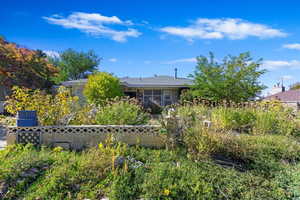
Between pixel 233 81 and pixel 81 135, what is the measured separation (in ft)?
34.3

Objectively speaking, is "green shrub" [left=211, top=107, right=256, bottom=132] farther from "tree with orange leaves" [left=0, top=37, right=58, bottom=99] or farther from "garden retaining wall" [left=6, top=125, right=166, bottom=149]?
"tree with orange leaves" [left=0, top=37, right=58, bottom=99]

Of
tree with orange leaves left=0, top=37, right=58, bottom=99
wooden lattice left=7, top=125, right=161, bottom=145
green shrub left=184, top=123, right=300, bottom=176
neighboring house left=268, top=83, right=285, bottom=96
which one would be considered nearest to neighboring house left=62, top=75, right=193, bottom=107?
tree with orange leaves left=0, top=37, right=58, bottom=99

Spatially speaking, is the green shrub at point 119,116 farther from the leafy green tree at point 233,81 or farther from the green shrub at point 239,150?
the leafy green tree at point 233,81

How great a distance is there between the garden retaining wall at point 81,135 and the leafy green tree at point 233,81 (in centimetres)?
829

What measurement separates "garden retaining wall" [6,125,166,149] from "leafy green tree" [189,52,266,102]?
27.2 ft

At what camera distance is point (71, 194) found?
3070mm

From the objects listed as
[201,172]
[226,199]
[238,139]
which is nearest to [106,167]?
[201,172]

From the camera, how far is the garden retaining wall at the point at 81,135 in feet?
16.1

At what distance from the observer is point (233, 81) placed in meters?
12.3

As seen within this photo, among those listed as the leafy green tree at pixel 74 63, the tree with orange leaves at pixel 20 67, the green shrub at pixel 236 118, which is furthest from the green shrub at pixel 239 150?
the leafy green tree at pixel 74 63

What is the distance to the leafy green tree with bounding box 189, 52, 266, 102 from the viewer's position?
12297 mm

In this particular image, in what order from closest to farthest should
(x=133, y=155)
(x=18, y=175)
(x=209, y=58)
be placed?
(x=18, y=175) → (x=133, y=155) → (x=209, y=58)

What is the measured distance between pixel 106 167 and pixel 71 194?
708mm

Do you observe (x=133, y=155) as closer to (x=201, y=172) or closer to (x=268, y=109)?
(x=201, y=172)
